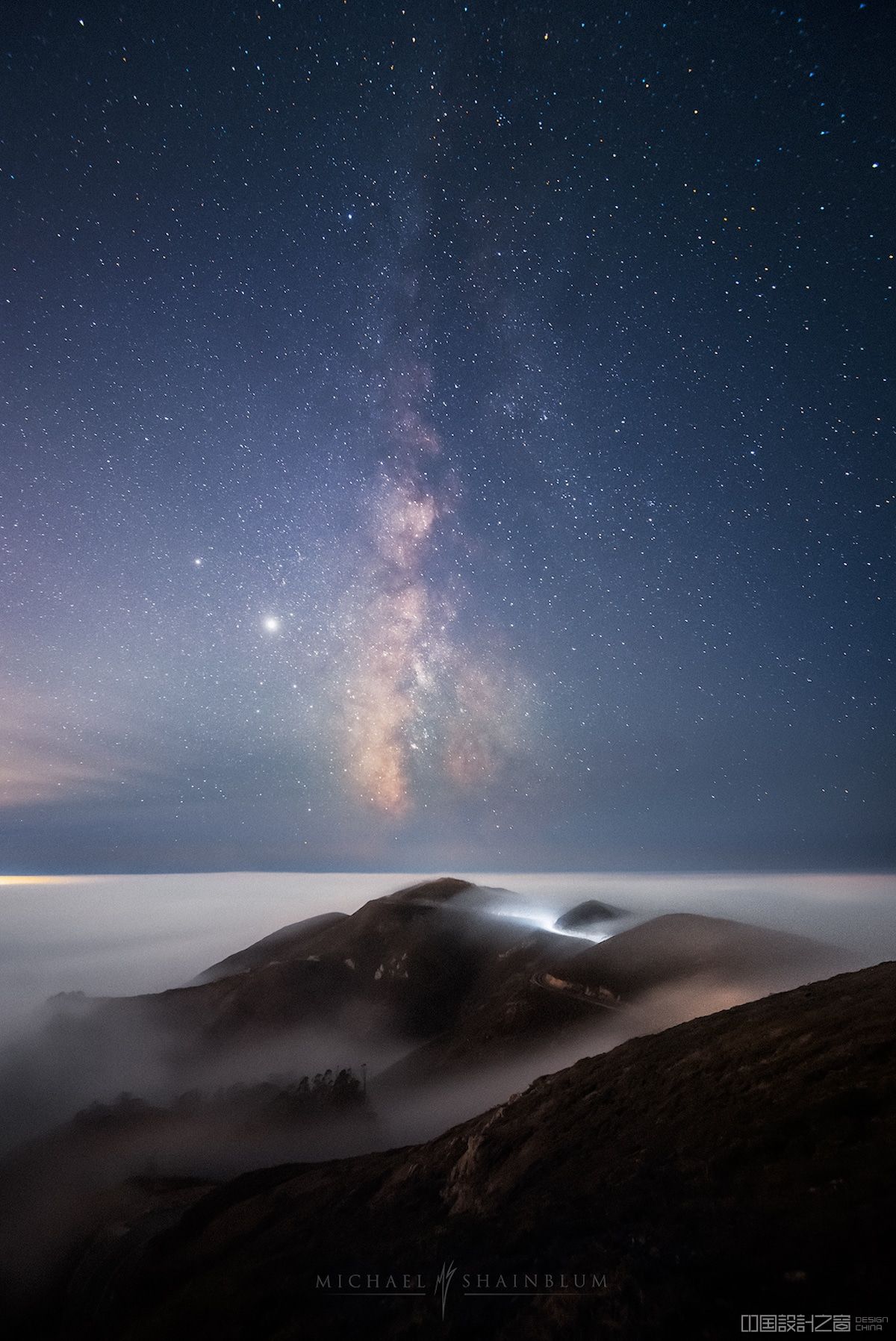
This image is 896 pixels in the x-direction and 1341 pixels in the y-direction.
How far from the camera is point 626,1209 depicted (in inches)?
488

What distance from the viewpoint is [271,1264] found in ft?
56.4

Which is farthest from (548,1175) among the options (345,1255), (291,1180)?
(291,1180)

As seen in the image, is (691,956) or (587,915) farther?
(587,915)

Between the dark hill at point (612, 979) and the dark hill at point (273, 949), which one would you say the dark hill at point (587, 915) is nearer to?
the dark hill at point (612, 979)

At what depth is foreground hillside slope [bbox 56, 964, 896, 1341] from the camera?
883 centimetres

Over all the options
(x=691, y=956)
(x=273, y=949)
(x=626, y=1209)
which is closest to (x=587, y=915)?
(x=691, y=956)

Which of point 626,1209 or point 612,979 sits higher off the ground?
point 626,1209

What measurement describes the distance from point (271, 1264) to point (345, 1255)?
271 centimetres

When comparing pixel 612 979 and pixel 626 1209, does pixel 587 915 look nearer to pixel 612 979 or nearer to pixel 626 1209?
pixel 612 979

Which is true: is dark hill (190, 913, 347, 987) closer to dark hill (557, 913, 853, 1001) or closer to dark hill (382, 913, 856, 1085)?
dark hill (382, 913, 856, 1085)


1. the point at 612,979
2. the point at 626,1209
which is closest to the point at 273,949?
the point at 612,979
